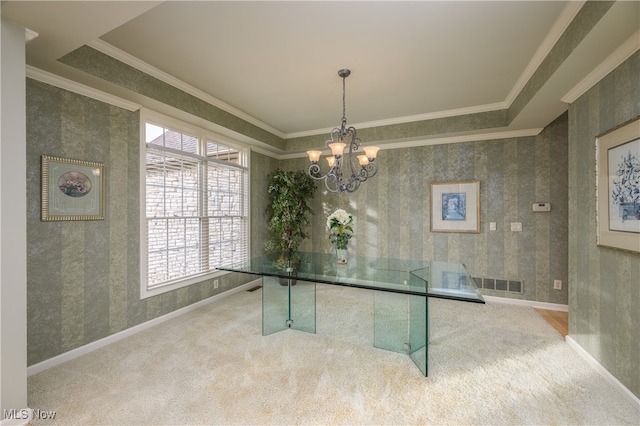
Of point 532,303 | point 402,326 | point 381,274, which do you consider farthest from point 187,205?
point 532,303

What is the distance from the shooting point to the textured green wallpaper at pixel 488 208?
359cm

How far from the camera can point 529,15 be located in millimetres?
1897

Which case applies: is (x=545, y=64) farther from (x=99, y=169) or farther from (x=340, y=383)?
(x=99, y=169)

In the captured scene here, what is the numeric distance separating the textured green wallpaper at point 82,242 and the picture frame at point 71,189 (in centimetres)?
5

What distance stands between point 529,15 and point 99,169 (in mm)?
3816

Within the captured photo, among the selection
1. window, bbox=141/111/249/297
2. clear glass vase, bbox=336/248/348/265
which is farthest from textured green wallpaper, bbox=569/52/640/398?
window, bbox=141/111/249/297

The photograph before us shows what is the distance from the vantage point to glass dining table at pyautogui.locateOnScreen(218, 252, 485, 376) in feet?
7.00

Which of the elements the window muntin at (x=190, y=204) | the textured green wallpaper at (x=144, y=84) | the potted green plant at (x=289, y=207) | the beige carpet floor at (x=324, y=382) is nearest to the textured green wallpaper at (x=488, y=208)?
the potted green plant at (x=289, y=207)

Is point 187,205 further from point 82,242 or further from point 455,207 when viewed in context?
point 455,207

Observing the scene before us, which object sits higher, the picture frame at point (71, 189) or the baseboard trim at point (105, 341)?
the picture frame at point (71, 189)

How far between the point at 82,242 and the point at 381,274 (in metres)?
2.79

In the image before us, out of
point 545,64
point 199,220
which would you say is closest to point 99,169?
point 199,220

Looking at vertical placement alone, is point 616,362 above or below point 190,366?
above

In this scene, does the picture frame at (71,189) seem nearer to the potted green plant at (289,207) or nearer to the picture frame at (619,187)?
the potted green plant at (289,207)
